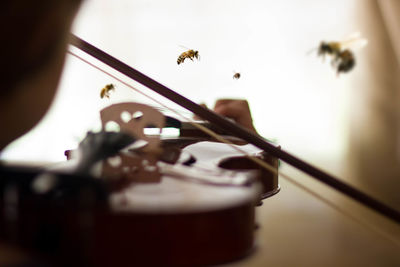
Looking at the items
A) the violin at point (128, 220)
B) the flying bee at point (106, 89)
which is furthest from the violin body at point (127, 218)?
the flying bee at point (106, 89)

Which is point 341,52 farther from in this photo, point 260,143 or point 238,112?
point 238,112

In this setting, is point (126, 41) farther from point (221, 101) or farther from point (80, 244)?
point (80, 244)

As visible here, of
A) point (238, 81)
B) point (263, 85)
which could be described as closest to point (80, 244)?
point (263, 85)

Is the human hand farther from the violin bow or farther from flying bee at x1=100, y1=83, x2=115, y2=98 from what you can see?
the violin bow

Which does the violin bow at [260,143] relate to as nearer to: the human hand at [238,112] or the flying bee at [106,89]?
the flying bee at [106,89]

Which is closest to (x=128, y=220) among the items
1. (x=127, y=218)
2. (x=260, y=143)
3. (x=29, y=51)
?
(x=127, y=218)
